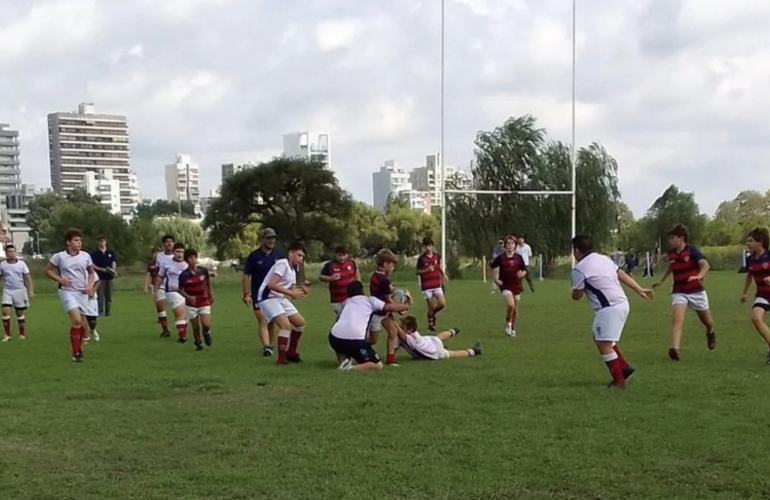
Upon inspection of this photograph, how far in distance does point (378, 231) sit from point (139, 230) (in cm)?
2290

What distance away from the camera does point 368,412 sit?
885cm

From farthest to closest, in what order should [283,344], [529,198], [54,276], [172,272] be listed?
[529,198] < [172,272] < [54,276] < [283,344]

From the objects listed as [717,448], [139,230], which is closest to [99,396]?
[717,448]

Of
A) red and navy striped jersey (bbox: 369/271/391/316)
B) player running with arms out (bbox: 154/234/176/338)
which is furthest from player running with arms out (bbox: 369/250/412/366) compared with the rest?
player running with arms out (bbox: 154/234/176/338)

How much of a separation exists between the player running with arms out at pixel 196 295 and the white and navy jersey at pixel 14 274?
3.76m

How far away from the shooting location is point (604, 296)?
987 centimetres

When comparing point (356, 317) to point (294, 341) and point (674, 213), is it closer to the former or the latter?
point (294, 341)

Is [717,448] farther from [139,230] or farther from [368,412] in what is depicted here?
[139,230]

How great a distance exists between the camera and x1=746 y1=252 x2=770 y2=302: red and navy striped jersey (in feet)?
38.9

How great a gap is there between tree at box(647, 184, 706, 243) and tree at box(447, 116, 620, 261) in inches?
999

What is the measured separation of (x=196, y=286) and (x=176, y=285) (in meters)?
1.31

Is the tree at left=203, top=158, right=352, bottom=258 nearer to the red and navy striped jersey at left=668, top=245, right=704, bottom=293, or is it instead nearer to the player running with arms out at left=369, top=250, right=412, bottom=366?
the player running with arms out at left=369, top=250, right=412, bottom=366

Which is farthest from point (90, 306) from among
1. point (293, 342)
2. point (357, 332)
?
point (357, 332)

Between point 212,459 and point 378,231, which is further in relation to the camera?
point 378,231
